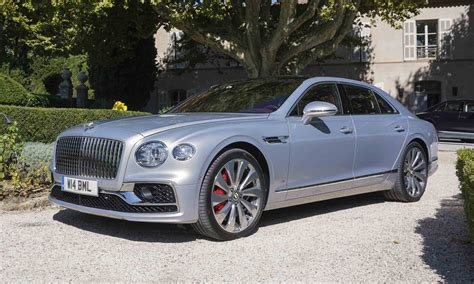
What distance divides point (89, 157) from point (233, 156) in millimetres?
1283

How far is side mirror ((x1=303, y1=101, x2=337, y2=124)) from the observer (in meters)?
5.38

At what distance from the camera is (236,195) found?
4.87 metres

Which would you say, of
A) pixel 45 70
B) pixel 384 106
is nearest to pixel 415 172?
pixel 384 106

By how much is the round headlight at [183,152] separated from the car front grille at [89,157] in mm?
479

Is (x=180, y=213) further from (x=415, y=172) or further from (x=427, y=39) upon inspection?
(x=427, y=39)

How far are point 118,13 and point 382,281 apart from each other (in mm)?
14351

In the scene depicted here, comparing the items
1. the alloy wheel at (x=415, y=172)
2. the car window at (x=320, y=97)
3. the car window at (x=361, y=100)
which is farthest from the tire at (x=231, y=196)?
the alloy wheel at (x=415, y=172)

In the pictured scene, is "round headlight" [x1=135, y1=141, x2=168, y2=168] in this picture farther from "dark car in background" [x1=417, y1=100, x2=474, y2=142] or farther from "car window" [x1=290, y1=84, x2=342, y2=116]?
"dark car in background" [x1=417, y1=100, x2=474, y2=142]

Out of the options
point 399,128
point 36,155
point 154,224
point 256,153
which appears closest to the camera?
point 256,153

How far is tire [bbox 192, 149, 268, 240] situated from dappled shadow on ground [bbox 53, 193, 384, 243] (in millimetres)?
361

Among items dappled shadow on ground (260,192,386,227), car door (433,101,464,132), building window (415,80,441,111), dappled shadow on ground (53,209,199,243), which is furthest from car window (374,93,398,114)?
building window (415,80,441,111)

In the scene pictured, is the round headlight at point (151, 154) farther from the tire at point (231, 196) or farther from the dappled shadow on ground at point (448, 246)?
the dappled shadow on ground at point (448, 246)

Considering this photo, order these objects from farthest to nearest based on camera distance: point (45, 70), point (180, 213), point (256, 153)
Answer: point (45, 70), point (256, 153), point (180, 213)

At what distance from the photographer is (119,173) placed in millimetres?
4570
